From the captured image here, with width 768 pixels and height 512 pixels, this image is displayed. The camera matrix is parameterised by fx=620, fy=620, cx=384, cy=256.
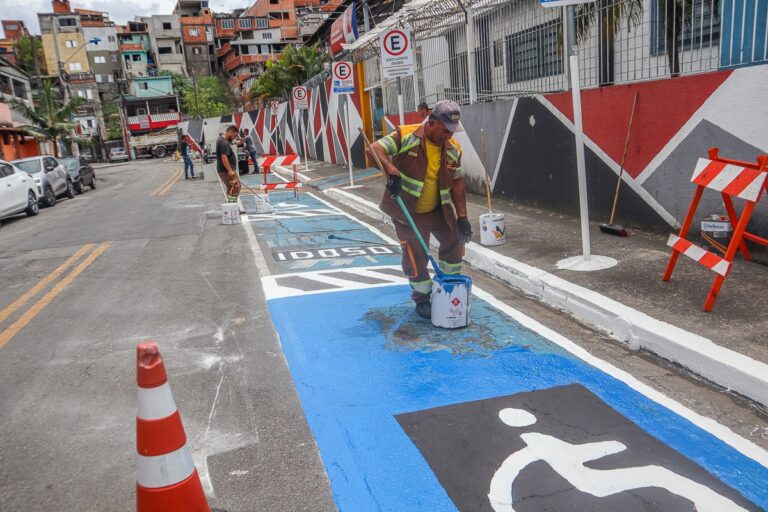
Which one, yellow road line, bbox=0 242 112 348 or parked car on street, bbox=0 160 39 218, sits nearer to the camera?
yellow road line, bbox=0 242 112 348

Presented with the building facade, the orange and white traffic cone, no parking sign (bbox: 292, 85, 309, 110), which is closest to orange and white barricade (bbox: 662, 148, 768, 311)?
the orange and white traffic cone

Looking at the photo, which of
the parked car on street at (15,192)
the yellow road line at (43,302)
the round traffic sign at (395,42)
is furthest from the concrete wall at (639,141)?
the parked car on street at (15,192)

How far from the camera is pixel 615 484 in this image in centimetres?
308

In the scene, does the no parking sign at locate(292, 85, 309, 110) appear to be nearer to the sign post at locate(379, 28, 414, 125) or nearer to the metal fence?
the metal fence

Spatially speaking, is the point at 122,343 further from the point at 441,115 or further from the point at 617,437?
the point at 617,437

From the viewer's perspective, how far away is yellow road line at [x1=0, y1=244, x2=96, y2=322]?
A: 268 inches

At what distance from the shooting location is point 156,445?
99.8 inches

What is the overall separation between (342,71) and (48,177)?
403 inches

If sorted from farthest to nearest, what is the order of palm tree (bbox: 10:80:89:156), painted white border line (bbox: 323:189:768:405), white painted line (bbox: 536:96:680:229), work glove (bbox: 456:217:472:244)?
palm tree (bbox: 10:80:89:156), white painted line (bbox: 536:96:680:229), work glove (bbox: 456:217:472:244), painted white border line (bbox: 323:189:768:405)

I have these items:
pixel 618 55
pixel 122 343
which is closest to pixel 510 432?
pixel 122 343

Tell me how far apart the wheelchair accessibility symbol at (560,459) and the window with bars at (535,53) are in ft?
24.1

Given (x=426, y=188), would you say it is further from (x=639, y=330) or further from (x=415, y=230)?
(x=639, y=330)

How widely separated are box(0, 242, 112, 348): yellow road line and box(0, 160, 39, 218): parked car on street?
24.5ft

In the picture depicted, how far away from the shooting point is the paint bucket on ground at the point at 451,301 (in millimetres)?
5180
